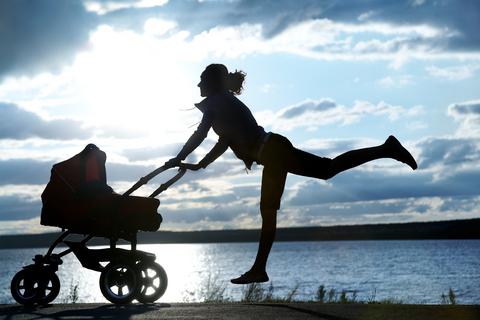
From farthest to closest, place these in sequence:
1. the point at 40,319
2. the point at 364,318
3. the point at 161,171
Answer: the point at 161,171 < the point at 40,319 < the point at 364,318

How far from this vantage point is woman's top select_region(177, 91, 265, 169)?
26.8 ft

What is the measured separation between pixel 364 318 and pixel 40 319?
2914mm

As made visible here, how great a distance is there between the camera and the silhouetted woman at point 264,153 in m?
8.05

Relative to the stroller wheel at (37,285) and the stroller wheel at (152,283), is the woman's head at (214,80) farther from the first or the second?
the stroller wheel at (37,285)

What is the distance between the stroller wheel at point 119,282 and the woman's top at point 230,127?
160cm

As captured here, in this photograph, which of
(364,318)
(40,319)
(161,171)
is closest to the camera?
(364,318)

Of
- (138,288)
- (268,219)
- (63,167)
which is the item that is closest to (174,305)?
(138,288)

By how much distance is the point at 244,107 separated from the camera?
326 inches

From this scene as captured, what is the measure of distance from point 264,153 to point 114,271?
2352 millimetres

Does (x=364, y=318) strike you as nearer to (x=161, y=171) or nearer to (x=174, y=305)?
(x=174, y=305)

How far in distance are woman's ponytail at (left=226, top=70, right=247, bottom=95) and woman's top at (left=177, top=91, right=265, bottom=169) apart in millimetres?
178

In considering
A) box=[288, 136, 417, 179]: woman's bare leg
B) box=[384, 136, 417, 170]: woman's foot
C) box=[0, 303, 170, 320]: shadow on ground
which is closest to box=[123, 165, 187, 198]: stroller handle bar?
box=[0, 303, 170, 320]: shadow on ground

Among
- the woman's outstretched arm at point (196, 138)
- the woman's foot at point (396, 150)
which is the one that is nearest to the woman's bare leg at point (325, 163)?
the woman's foot at point (396, 150)

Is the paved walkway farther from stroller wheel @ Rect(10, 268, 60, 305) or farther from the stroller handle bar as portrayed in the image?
the stroller handle bar
